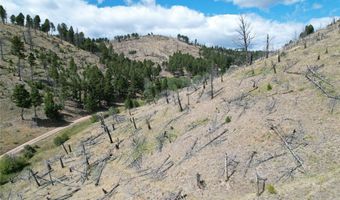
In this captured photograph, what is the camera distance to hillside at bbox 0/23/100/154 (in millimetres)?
75688

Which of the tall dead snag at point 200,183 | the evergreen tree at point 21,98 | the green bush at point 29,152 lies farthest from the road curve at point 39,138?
the tall dead snag at point 200,183

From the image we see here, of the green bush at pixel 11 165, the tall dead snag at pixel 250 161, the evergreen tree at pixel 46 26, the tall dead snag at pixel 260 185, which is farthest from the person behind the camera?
the evergreen tree at pixel 46 26

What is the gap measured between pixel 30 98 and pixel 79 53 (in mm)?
74195

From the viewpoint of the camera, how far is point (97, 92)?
98.4 meters

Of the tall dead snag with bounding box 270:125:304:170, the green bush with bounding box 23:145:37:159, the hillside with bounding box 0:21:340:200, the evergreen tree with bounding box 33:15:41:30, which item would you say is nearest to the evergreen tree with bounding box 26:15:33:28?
the evergreen tree with bounding box 33:15:41:30

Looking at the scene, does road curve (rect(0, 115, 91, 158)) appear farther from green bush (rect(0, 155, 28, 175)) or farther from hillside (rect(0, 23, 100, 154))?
green bush (rect(0, 155, 28, 175))

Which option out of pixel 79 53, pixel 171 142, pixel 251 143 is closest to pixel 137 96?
pixel 79 53

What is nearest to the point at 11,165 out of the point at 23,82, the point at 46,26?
the point at 23,82

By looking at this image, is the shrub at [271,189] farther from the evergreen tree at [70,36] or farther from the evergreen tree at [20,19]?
the evergreen tree at [20,19]

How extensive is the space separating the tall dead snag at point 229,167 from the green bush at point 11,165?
37.3 meters

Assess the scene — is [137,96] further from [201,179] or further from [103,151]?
[201,179]

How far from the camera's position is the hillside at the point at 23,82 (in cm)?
7569

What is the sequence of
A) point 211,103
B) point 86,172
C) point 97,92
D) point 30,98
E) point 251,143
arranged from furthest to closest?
1. point 97,92
2. point 30,98
3. point 211,103
4. point 86,172
5. point 251,143

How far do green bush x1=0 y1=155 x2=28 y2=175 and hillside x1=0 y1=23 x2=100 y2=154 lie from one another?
606 inches
